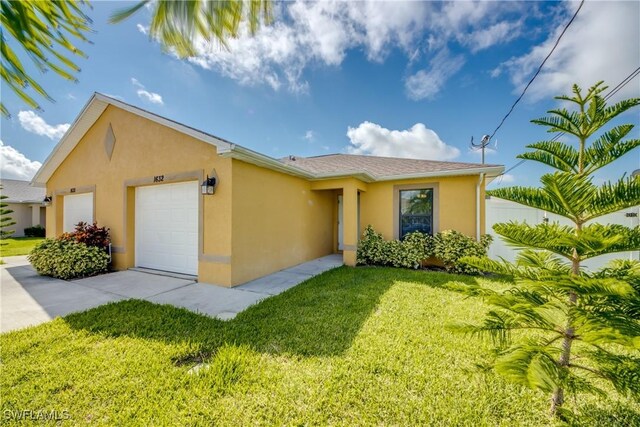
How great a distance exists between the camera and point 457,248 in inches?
292

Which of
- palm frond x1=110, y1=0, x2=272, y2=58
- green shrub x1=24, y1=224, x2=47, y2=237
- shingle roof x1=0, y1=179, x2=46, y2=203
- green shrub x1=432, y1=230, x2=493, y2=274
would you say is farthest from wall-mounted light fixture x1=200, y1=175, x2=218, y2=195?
shingle roof x1=0, y1=179, x2=46, y2=203

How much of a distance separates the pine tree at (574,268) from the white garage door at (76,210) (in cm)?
1176

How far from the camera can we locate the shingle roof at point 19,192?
65.2 ft

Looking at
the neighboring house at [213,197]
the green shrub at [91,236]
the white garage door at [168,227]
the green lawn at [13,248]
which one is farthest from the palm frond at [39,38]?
the green lawn at [13,248]

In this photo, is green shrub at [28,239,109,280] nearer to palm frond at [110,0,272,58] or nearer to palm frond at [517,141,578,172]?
palm frond at [110,0,272,58]

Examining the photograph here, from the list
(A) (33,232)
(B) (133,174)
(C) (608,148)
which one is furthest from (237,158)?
(A) (33,232)

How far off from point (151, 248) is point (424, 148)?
660 inches

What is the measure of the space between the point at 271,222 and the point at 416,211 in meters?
5.13

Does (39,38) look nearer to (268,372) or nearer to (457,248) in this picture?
(268,372)

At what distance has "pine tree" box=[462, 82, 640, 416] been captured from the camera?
1.58 metres

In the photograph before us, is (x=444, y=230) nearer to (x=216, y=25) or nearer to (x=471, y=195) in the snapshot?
(x=471, y=195)

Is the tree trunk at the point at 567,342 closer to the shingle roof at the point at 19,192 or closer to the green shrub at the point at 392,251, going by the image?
the green shrub at the point at 392,251

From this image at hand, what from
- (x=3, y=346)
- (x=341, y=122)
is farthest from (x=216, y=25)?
(x=341, y=122)

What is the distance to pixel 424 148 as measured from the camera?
1705 cm
